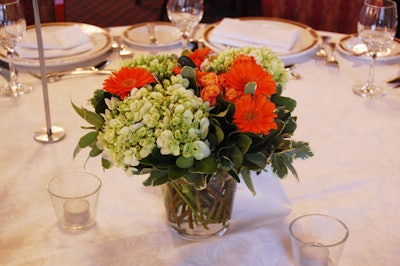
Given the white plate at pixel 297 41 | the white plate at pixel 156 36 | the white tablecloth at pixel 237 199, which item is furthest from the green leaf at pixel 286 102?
the white plate at pixel 156 36

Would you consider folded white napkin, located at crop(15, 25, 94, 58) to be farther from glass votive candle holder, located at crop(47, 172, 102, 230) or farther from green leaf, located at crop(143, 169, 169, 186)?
green leaf, located at crop(143, 169, 169, 186)

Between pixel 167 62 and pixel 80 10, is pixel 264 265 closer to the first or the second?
pixel 167 62

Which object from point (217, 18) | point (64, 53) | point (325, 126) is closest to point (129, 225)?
point (325, 126)

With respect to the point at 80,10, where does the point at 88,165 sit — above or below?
above

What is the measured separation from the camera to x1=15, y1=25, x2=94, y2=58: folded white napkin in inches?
61.4

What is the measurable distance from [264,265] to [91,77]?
0.83 meters

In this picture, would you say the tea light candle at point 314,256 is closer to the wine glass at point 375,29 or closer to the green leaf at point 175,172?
the green leaf at point 175,172

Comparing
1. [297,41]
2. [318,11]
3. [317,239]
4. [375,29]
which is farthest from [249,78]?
[318,11]

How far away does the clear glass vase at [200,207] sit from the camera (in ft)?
2.77

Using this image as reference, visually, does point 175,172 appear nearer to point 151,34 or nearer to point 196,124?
point 196,124

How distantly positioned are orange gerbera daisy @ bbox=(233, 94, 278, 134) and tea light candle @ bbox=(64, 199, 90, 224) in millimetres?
334

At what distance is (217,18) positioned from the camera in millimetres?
4113

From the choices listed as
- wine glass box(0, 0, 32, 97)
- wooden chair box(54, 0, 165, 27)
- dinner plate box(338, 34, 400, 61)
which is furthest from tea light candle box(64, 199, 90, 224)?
wooden chair box(54, 0, 165, 27)

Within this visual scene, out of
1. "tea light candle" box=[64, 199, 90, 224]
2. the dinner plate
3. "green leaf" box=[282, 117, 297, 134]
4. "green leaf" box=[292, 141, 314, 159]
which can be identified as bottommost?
"tea light candle" box=[64, 199, 90, 224]
